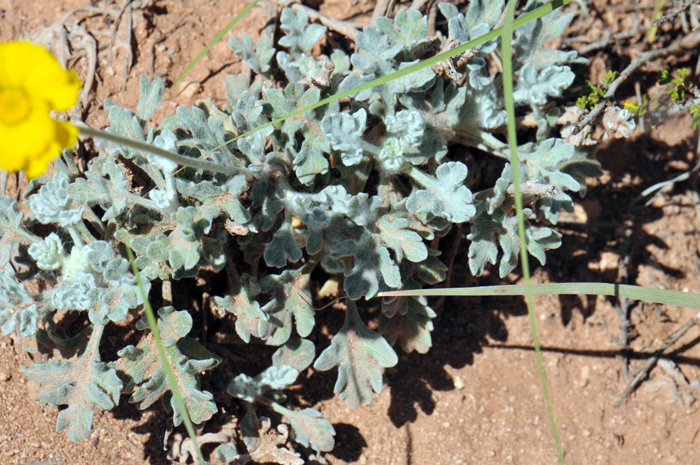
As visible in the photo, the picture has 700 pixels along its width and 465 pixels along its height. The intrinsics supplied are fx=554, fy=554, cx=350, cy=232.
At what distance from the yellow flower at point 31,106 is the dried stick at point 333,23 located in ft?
7.38

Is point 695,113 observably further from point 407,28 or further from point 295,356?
point 295,356

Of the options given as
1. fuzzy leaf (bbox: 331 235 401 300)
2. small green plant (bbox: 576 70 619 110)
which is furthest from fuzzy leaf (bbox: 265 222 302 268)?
small green plant (bbox: 576 70 619 110)

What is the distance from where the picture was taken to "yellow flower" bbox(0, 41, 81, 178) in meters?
1.19

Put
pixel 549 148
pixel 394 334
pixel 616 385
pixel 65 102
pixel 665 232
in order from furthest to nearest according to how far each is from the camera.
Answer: pixel 665 232
pixel 616 385
pixel 394 334
pixel 549 148
pixel 65 102

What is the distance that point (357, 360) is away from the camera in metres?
2.98

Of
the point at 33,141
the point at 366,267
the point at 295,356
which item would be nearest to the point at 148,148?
the point at 33,141

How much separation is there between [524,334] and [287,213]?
181 centimetres

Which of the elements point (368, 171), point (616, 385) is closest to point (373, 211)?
point (368, 171)

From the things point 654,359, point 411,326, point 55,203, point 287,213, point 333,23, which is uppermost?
point 333,23

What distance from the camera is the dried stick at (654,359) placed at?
11.2 feet

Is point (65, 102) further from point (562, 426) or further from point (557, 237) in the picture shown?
point (562, 426)

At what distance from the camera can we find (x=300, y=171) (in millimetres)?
2668

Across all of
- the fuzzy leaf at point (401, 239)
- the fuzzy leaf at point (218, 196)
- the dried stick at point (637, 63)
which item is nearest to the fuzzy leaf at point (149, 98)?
the fuzzy leaf at point (218, 196)

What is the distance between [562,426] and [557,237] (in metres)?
1.28
